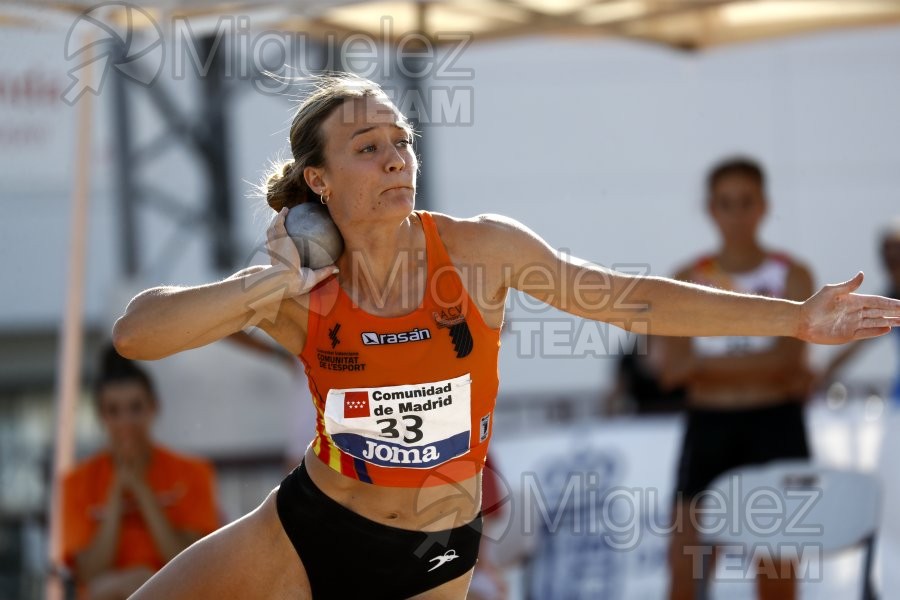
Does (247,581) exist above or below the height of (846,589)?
above

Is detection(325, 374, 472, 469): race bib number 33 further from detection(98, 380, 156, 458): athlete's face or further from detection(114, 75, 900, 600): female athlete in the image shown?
detection(98, 380, 156, 458): athlete's face

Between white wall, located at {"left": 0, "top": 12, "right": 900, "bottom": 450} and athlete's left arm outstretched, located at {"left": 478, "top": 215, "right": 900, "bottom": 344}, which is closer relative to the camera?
athlete's left arm outstretched, located at {"left": 478, "top": 215, "right": 900, "bottom": 344}

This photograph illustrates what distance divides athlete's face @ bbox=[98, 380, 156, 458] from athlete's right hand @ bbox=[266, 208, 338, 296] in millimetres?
2915

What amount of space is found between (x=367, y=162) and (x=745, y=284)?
9.64 feet

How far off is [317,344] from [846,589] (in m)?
3.60

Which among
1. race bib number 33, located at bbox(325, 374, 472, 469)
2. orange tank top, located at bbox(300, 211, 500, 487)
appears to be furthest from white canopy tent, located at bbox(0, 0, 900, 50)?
race bib number 33, located at bbox(325, 374, 472, 469)

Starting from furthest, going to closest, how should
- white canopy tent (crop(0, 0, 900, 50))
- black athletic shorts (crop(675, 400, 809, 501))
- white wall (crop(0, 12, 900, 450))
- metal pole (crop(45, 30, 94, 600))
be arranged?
white wall (crop(0, 12, 900, 450)) → white canopy tent (crop(0, 0, 900, 50)) → metal pole (crop(45, 30, 94, 600)) → black athletic shorts (crop(675, 400, 809, 501))

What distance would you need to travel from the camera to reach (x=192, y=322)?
9.27 ft

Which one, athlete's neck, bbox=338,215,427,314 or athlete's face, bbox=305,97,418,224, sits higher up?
athlete's face, bbox=305,97,418,224

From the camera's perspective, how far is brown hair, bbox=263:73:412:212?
10.5 feet

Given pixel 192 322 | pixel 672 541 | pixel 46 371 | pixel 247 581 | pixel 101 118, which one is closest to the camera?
pixel 192 322

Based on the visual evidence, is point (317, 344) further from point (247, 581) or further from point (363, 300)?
point (247, 581)

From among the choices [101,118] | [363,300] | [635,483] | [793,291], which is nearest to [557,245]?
[101,118]

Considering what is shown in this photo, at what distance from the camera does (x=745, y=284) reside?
5.54 meters
